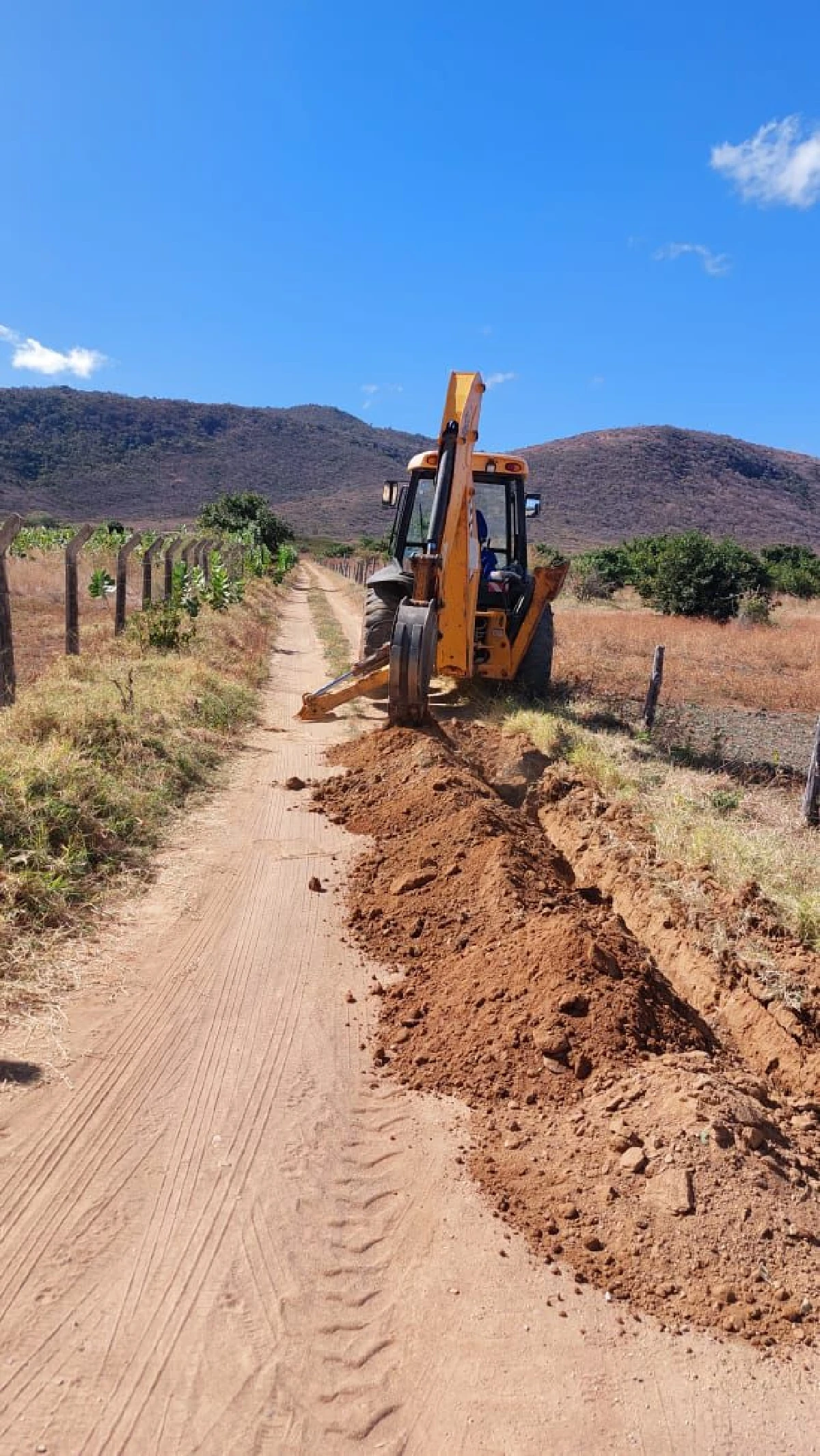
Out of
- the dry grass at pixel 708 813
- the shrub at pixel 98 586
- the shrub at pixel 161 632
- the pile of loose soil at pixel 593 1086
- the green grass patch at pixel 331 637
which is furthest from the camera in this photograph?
the shrub at pixel 98 586

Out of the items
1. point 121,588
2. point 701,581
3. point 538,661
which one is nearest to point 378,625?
point 538,661

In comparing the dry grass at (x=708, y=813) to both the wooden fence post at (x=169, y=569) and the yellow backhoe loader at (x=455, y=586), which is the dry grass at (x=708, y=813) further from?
the wooden fence post at (x=169, y=569)

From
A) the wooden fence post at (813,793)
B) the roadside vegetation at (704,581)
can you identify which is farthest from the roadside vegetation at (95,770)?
the roadside vegetation at (704,581)

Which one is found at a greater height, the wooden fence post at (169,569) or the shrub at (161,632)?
the wooden fence post at (169,569)

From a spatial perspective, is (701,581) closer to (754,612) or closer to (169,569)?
(754,612)

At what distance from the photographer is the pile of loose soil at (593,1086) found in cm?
302

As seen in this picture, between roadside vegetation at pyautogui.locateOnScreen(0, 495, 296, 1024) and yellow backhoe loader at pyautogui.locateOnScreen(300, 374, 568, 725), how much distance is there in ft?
4.70

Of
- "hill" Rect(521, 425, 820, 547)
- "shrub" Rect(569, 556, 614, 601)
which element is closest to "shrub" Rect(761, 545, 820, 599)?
"shrub" Rect(569, 556, 614, 601)

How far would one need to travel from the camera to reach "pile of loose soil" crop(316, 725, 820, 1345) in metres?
3.02

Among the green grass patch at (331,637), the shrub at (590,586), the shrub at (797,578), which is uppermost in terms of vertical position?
the shrub at (797,578)

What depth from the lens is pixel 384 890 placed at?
234 inches

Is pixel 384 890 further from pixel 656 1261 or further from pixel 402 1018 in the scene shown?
pixel 656 1261

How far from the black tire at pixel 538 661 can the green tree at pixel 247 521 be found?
32.7 metres

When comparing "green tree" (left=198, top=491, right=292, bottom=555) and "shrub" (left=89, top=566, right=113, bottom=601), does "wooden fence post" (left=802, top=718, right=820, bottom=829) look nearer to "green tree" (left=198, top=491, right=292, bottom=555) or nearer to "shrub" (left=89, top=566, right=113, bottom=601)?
"shrub" (left=89, top=566, right=113, bottom=601)
